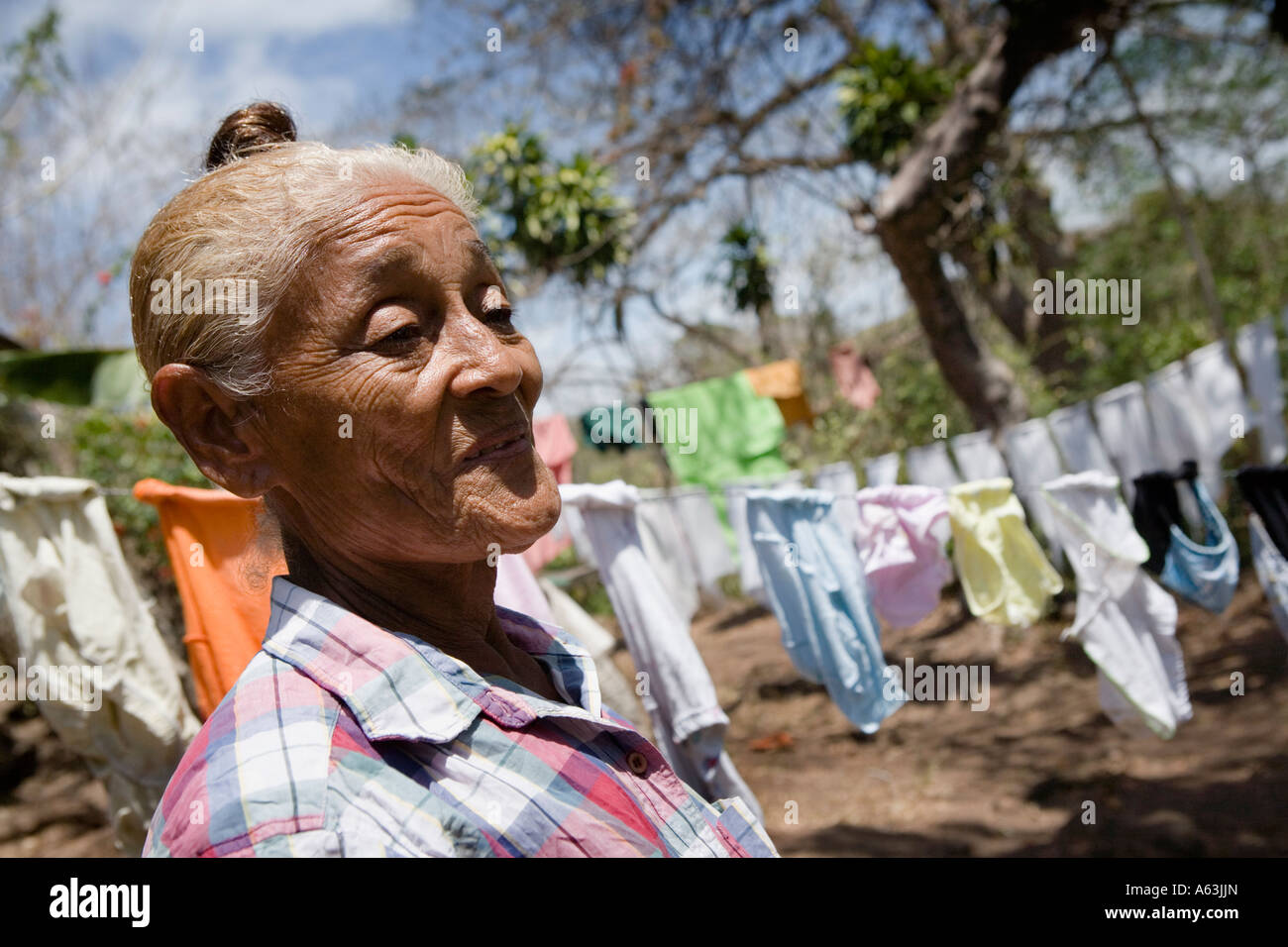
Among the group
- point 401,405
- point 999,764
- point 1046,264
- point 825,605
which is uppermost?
point 1046,264

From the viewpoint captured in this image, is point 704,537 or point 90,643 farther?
point 704,537

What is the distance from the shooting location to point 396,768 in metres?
0.99

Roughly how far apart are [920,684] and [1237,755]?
2.29m

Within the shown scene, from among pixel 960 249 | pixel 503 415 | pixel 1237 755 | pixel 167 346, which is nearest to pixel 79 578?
pixel 167 346

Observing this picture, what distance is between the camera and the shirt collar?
1014mm

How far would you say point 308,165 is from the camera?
1.17m

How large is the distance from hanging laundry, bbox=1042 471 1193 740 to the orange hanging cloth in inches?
117

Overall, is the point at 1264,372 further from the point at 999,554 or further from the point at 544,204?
the point at 544,204

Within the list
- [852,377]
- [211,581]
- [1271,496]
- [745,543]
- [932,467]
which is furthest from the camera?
[852,377]

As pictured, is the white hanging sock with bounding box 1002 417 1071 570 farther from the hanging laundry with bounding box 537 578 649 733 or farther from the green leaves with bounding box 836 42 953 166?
the hanging laundry with bounding box 537 578 649 733

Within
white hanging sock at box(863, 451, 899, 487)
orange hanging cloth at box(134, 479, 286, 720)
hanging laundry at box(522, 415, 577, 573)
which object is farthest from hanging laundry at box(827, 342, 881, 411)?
orange hanging cloth at box(134, 479, 286, 720)

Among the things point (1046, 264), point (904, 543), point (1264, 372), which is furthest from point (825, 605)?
point (1046, 264)

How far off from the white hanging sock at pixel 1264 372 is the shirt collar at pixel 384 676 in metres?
5.99

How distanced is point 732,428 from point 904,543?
2460mm
